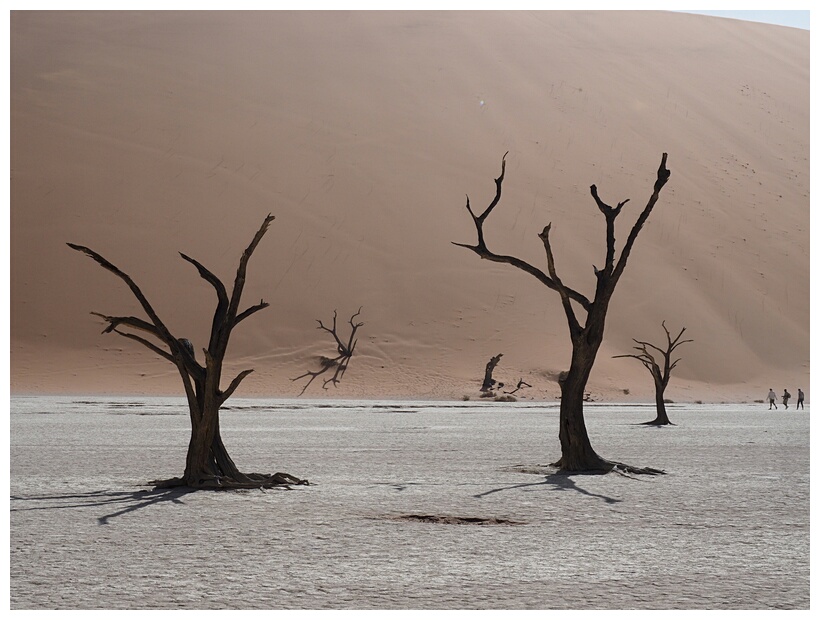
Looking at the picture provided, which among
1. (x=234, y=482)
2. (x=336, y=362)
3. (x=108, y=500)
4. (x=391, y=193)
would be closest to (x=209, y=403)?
(x=234, y=482)

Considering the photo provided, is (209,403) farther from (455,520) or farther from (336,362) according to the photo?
(336,362)

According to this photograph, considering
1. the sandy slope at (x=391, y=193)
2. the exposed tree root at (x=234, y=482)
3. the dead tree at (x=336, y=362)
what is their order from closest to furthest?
the exposed tree root at (x=234, y=482) → the dead tree at (x=336, y=362) → the sandy slope at (x=391, y=193)

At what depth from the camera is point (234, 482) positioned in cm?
1401

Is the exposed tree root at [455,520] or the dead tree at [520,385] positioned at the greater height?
the dead tree at [520,385]

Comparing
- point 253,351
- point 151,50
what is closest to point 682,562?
point 253,351

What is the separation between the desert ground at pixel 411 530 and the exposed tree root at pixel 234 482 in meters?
0.28

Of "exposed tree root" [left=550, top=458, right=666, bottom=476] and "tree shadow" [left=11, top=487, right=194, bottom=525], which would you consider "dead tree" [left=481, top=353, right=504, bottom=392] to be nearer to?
"exposed tree root" [left=550, top=458, right=666, bottom=476]

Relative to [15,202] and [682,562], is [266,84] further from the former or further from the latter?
[682,562]

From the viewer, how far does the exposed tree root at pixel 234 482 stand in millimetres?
13797

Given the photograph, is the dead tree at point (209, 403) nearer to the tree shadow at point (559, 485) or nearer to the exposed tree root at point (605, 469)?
the tree shadow at point (559, 485)

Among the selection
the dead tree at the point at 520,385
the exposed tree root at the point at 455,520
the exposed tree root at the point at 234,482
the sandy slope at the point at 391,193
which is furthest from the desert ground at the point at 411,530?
the sandy slope at the point at 391,193

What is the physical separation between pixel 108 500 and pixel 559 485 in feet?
16.7

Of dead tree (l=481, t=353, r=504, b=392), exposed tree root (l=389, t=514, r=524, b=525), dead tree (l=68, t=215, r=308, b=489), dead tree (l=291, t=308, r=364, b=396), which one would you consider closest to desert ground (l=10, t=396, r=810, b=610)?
exposed tree root (l=389, t=514, r=524, b=525)

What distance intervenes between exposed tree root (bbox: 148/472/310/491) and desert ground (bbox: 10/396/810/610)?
0.28 metres
